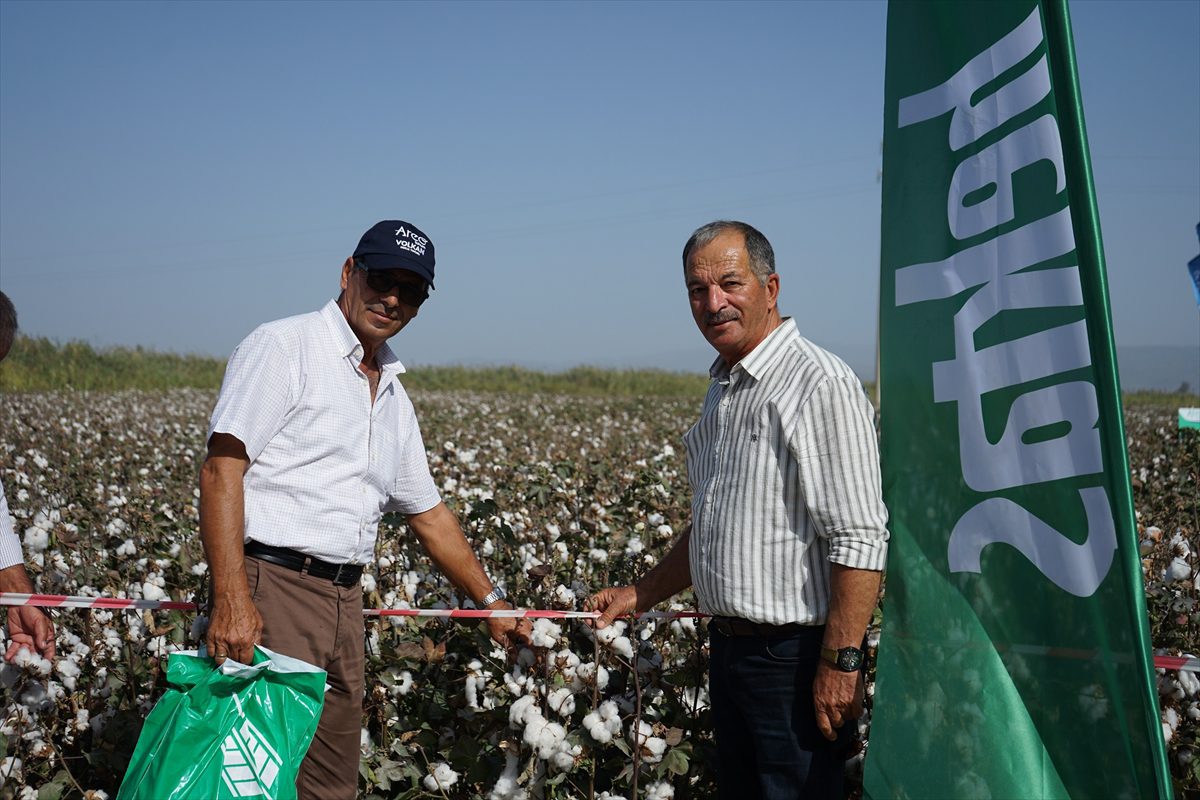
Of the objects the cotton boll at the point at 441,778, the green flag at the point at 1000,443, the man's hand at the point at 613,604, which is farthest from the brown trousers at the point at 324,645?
the green flag at the point at 1000,443

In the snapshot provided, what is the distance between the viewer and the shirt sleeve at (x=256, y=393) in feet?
8.03

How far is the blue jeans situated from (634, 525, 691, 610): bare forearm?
0.43 m

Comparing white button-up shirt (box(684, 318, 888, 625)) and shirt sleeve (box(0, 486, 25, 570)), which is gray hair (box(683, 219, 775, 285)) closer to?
white button-up shirt (box(684, 318, 888, 625))

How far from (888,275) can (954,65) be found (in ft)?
1.44

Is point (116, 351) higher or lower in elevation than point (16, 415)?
higher

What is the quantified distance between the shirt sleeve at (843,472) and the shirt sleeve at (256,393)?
132 centimetres

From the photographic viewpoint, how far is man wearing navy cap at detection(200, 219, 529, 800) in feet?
8.04

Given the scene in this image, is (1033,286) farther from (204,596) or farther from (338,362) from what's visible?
(204,596)

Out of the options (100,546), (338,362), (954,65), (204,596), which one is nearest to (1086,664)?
(954,65)

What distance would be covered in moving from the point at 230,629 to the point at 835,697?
4.84ft

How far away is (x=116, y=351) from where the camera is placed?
30.2m

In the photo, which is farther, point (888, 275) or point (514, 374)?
point (514, 374)

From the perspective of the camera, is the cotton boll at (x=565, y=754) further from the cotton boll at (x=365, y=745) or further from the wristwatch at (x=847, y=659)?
the wristwatch at (x=847, y=659)

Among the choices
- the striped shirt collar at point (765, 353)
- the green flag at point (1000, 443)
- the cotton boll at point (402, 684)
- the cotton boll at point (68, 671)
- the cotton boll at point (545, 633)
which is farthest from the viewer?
the cotton boll at point (402, 684)
